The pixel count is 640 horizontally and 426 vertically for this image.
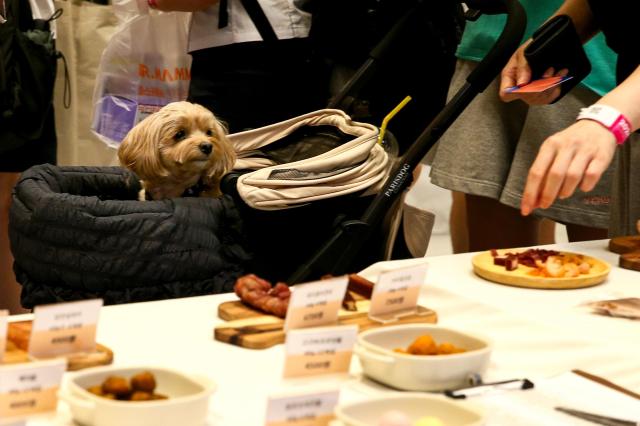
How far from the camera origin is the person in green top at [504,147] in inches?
109

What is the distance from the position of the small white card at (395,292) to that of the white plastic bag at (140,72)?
2.26 m

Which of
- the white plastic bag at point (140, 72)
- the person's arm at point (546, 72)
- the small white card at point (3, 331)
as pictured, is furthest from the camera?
the white plastic bag at point (140, 72)

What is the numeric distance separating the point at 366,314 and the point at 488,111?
1479mm

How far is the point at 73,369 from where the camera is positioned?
1.25 meters

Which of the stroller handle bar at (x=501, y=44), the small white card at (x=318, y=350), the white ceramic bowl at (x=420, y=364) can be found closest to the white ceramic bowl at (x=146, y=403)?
the small white card at (x=318, y=350)

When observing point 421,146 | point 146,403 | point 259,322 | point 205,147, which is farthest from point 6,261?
point 146,403

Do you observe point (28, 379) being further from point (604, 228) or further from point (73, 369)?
point (604, 228)

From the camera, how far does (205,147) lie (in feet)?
9.50

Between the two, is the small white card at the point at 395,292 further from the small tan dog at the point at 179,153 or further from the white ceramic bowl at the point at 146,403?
the small tan dog at the point at 179,153

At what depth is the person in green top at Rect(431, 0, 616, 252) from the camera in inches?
109

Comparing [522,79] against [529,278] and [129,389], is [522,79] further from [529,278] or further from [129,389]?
[129,389]

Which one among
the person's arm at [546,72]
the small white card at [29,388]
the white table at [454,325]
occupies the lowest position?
the white table at [454,325]

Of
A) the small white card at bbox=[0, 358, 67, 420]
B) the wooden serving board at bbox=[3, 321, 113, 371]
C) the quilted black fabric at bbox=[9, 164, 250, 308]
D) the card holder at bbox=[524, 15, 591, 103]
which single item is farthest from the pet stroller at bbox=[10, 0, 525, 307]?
the small white card at bbox=[0, 358, 67, 420]

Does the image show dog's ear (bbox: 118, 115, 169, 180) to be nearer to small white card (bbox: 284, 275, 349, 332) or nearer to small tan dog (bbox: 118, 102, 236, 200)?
small tan dog (bbox: 118, 102, 236, 200)
